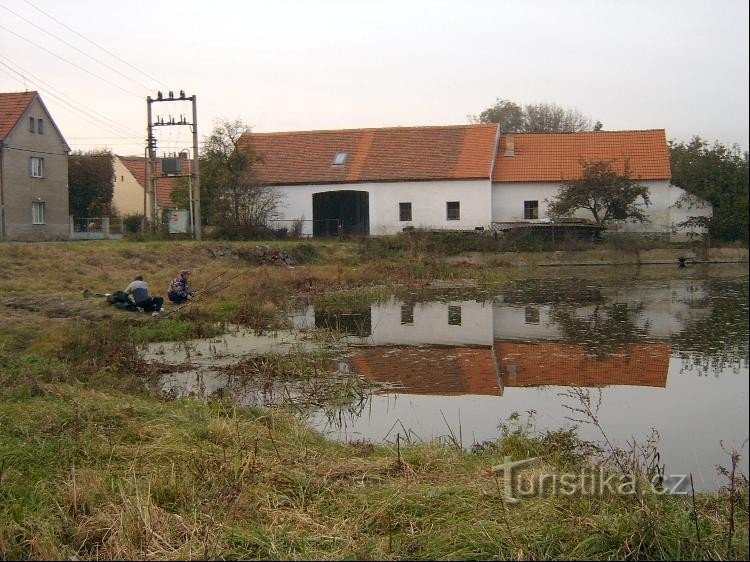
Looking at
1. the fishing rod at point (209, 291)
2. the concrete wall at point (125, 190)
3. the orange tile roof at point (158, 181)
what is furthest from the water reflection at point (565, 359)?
the concrete wall at point (125, 190)

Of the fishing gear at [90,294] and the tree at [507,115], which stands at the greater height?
the tree at [507,115]

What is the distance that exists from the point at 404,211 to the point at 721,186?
128ft

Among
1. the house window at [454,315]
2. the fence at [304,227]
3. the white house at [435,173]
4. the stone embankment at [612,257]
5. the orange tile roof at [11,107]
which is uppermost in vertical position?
the orange tile roof at [11,107]

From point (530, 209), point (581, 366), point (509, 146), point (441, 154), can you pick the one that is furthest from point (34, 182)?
point (581, 366)

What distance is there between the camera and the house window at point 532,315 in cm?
1814

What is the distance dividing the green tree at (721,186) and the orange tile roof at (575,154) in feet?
119

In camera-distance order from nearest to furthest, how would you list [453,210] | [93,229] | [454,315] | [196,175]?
1. [454,315]
2. [196,175]
3. [453,210]
4. [93,229]

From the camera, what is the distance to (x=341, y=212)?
46.3 meters

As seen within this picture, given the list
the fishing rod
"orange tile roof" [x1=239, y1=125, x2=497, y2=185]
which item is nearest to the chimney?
"orange tile roof" [x1=239, y1=125, x2=497, y2=185]

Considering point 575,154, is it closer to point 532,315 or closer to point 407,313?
point 407,313

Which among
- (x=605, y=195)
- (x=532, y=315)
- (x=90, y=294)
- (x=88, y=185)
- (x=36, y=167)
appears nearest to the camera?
(x=90, y=294)

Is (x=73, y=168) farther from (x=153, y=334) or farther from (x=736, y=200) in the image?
(x=736, y=200)

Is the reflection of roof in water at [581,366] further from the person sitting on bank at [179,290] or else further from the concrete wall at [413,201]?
the concrete wall at [413,201]

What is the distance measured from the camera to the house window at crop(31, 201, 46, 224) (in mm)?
41250
